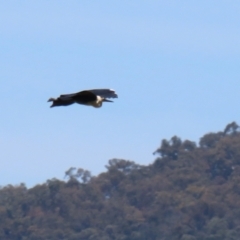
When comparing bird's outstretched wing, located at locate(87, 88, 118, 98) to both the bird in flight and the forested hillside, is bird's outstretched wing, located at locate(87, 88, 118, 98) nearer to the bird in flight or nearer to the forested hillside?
the bird in flight

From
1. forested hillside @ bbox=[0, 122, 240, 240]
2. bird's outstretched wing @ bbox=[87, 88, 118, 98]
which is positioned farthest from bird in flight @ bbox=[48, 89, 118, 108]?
forested hillside @ bbox=[0, 122, 240, 240]

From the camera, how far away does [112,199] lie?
88625 mm

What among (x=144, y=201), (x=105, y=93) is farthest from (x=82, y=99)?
(x=144, y=201)

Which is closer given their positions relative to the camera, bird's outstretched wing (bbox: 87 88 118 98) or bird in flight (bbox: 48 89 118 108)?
bird in flight (bbox: 48 89 118 108)

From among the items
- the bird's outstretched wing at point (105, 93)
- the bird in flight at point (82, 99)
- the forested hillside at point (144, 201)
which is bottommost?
the bird in flight at point (82, 99)

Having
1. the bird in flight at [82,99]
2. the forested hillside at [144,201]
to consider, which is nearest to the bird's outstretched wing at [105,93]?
the bird in flight at [82,99]

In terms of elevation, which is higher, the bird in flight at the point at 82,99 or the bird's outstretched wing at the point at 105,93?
the bird's outstretched wing at the point at 105,93

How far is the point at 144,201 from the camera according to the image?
88.3m

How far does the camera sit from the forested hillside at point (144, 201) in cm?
8069

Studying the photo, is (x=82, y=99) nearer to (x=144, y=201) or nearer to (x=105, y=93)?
(x=105, y=93)

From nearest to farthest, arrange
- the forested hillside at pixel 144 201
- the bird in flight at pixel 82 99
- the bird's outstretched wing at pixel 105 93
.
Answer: the bird in flight at pixel 82 99, the bird's outstretched wing at pixel 105 93, the forested hillside at pixel 144 201

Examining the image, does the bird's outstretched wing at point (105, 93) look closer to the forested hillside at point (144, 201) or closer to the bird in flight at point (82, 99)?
the bird in flight at point (82, 99)

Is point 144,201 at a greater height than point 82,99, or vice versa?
point 144,201

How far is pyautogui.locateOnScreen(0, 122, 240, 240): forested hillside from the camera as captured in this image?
8069cm
